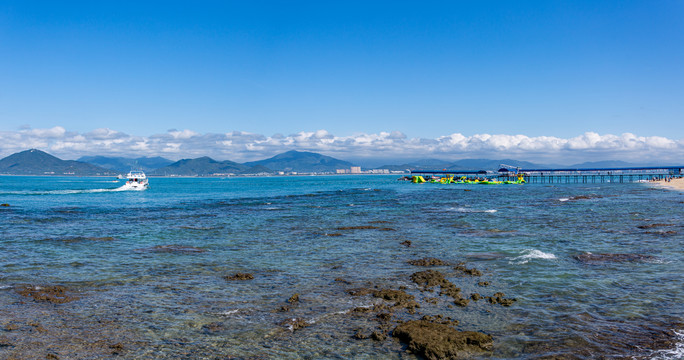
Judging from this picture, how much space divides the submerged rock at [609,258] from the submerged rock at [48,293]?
66.1 feet

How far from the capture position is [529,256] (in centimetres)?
1933

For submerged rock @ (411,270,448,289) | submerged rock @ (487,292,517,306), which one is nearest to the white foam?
submerged rock @ (411,270,448,289)

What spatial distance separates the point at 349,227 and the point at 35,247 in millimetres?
19475

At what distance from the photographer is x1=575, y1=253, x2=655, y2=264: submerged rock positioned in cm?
1825

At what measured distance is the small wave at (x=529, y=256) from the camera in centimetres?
1842

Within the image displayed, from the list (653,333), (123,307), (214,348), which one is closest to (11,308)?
(123,307)

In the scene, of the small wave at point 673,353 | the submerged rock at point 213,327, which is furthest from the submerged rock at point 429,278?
the submerged rock at point 213,327

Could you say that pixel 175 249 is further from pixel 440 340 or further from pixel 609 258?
pixel 609 258

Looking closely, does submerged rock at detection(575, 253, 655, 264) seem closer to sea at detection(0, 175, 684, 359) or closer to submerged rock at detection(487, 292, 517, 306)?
sea at detection(0, 175, 684, 359)

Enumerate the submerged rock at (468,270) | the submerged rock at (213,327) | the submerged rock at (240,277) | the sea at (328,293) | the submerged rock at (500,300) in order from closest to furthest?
1. the sea at (328,293)
2. the submerged rock at (213,327)
3. the submerged rock at (500,300)
4. the submerged rock at (240,277)
5. the submerged rock at (468,270)

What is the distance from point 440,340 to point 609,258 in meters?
13.6

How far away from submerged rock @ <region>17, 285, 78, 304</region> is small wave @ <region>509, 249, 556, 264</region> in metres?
17.1

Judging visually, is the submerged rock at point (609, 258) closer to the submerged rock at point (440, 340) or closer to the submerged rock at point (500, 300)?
the submerged rock at point (500, 300)

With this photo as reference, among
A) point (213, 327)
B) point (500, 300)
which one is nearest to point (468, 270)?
point (500, 300)
